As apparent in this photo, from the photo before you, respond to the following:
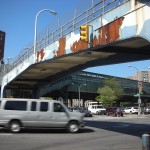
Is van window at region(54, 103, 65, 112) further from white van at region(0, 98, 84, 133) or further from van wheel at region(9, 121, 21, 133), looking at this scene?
van wheel at region(9, 121, 21, 133)

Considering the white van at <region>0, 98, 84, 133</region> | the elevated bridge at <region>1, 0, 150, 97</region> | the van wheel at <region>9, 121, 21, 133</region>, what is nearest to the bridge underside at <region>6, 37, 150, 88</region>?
the elevated bridge at <region>1, 0, 150, 97</region>

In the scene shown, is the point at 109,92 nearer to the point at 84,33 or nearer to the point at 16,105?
the point at 16,105

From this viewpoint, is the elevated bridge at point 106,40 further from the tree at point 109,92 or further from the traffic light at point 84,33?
the tree at point 109,92

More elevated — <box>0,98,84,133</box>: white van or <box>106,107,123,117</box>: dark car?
<box>106,107,123,117</box>: dark car

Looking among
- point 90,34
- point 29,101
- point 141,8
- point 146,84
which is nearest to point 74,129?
point 29,101

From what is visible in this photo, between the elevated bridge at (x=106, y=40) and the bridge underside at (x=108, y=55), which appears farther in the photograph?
the bridge underside at (x=108, y=55)

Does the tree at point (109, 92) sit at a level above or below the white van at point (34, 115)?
above

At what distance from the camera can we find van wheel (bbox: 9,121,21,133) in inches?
701

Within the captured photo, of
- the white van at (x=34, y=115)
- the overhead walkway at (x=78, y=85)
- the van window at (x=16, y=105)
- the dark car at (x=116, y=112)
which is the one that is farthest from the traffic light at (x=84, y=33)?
the overhead walkway at (x=78, y=85)

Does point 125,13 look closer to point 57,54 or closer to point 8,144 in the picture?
point 8,144

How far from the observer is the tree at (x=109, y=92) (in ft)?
276

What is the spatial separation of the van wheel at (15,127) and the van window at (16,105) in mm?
783

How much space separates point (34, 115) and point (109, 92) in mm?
67204

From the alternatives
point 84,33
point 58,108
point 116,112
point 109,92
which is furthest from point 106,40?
point 109,92
